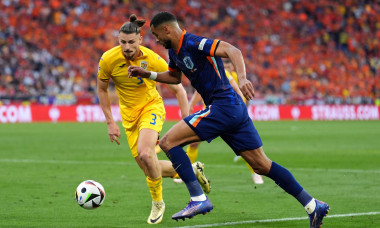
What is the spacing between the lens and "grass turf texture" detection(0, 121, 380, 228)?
7.49 metres

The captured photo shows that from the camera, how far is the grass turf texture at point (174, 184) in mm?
7488

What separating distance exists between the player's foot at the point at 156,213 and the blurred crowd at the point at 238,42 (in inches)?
983

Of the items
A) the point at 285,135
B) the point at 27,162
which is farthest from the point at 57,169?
the point at 285,135

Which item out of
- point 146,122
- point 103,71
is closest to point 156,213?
point 146,122

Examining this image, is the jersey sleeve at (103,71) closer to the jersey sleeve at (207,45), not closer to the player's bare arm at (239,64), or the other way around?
the jersey sleeve at (207,45)

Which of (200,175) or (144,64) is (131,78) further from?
(200,175)

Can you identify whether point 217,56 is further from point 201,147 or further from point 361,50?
point 361,50

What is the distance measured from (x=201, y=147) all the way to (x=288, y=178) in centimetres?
1317

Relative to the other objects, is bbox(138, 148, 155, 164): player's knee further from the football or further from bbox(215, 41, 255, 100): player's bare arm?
bbox(215, 41, 255, 100): player's bare arm

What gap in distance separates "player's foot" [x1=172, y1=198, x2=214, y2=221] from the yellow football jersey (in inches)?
73.5

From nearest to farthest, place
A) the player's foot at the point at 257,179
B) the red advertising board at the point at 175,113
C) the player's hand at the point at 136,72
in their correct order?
the player's hand at the point at 136,72 < the player's foot at the point at 257,179 < the red advertising board at the point at 175,113

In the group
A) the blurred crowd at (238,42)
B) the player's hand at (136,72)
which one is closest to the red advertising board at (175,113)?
the blurred crowd at (238,42)

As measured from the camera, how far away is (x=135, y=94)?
7969 millimetres

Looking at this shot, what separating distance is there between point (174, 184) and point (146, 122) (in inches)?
137
